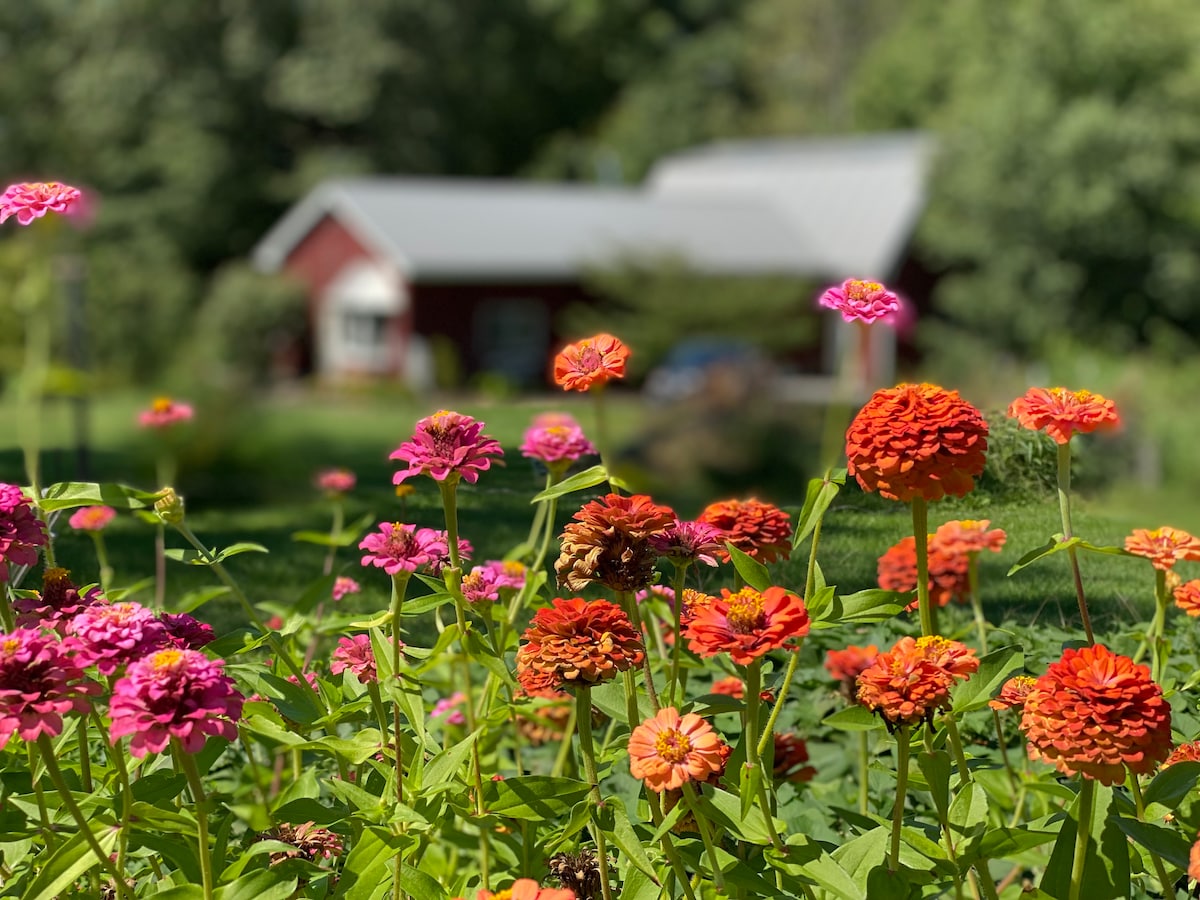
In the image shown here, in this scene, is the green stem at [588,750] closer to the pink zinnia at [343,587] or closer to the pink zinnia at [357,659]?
the pink zinnia at [357,659]

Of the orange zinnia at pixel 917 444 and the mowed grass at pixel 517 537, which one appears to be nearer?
the orange zinnia at pixel 917 444

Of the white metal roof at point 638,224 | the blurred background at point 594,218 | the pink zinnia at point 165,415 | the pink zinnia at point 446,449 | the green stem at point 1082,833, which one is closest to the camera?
the green stem at point 1082,833

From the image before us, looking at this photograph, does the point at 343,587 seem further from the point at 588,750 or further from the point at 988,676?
the point at 988,676

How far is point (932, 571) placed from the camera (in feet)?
5.51

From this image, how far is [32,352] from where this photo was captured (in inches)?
75.8

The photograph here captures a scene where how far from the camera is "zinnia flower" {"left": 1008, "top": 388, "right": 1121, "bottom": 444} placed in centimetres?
126

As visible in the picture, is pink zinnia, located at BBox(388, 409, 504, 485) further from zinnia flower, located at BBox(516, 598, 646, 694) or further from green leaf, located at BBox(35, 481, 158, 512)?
green leaf, located at BBox(35, 481, 158, 512)

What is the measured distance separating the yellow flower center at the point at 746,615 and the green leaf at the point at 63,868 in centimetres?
57

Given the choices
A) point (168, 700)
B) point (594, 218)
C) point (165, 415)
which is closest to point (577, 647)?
point (168, 700)

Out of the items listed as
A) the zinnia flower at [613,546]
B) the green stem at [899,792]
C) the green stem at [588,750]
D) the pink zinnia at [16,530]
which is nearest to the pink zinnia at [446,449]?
the zinnia flower at [613,546]

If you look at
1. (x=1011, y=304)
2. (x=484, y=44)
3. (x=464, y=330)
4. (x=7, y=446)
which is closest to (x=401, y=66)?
(x=484, y=44)

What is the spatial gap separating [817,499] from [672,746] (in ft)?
0.97

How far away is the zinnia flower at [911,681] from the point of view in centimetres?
108

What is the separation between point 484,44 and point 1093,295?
1535 centimetres
